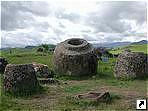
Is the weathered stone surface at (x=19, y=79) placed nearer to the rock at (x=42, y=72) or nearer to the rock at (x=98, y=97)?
the rock at (x=98, y=97)

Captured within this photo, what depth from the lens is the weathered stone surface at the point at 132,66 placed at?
20953 millimetres

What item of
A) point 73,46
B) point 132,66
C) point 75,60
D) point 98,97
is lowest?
point 98,97

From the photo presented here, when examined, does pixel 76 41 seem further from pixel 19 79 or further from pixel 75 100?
pixel 75 100

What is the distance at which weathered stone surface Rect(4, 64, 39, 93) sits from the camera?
15328 mm

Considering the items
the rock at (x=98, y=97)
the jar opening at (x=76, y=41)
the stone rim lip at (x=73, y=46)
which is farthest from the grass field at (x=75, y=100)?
the jar opening at (x=76, y=41)

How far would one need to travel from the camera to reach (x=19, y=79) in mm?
15375

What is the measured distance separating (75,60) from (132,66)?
382cm

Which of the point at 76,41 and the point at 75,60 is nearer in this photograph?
the point at 75,60

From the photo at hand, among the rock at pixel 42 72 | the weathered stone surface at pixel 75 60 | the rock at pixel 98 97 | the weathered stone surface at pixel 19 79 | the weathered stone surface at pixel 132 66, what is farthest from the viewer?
the weathered stone surface at pixel 75 60

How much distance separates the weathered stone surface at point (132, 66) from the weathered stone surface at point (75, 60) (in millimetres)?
2489

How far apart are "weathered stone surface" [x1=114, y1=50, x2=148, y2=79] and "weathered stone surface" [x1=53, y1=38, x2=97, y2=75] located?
8.16 feet

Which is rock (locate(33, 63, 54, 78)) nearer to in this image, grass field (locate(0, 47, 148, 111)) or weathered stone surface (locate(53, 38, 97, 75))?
weathered stone surface (locate(53, 38, 97, 75))

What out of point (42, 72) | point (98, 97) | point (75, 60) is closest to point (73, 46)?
point (75, 60)

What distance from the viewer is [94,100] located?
13.0 meters
